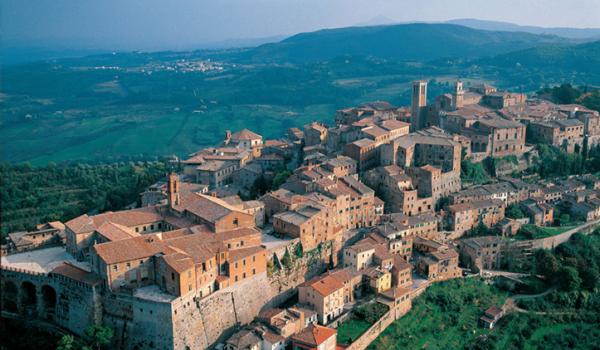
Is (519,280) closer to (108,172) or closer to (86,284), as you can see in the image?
(86,284)

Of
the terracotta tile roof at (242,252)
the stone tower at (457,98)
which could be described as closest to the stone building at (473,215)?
the stone tower at (457,98)

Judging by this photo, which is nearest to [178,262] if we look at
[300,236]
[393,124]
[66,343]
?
[66,343]

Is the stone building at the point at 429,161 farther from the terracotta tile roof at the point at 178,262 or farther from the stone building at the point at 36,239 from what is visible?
the stone building at the point at 36,239

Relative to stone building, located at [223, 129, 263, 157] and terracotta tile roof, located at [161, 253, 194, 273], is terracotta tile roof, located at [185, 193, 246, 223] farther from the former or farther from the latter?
stone building, located at [223, 129, 263, 157]

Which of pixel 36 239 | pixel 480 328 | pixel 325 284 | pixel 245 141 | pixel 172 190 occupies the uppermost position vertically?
pixel 172 190

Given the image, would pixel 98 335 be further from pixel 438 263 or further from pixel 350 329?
pixel 438 263

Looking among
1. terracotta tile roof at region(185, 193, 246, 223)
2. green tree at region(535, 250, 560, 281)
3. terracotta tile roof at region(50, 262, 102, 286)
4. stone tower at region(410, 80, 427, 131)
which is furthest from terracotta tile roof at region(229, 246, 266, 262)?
stone tower at region(410, 80, 427, 131)
